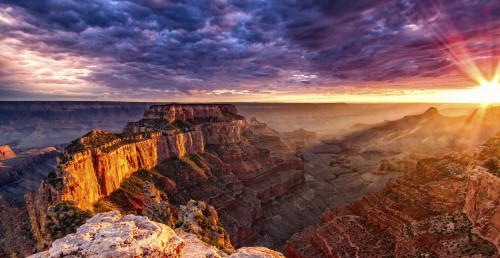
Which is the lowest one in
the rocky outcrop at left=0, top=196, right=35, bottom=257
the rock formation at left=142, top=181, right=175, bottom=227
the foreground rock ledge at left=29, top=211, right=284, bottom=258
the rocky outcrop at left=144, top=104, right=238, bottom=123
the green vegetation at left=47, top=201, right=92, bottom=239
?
the rocky outcrop at left=0, top=196, right=35, bottom=257

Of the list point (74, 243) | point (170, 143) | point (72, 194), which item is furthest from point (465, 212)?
point (170, 143)

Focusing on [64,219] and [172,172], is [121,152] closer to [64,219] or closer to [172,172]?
[172,172]

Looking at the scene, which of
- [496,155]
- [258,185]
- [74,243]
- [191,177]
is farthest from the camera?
[258,185]

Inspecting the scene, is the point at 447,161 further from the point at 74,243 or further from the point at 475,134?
the point at 475,134

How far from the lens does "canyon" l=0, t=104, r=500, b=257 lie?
42188 millimetres

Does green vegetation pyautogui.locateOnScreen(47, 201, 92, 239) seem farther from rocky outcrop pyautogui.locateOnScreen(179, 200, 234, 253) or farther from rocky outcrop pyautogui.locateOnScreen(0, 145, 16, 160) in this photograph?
rocky outcrop pyautogui.locateOnScreen(0, 145, 16, 160)

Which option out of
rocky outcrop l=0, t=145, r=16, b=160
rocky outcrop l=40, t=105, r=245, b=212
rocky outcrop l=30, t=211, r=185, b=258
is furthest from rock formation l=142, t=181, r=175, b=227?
rocky outcrop l=0, t=145, r=16, b=160

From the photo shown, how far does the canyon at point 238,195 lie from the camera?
4219cm

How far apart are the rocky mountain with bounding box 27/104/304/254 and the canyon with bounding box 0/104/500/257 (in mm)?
283

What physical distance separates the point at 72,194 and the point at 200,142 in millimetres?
55284

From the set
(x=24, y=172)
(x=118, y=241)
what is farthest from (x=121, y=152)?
(x=24, y=172)

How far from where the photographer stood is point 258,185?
316 ft

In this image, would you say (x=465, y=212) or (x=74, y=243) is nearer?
(x=74, y=243)

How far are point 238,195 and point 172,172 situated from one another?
19460mm
